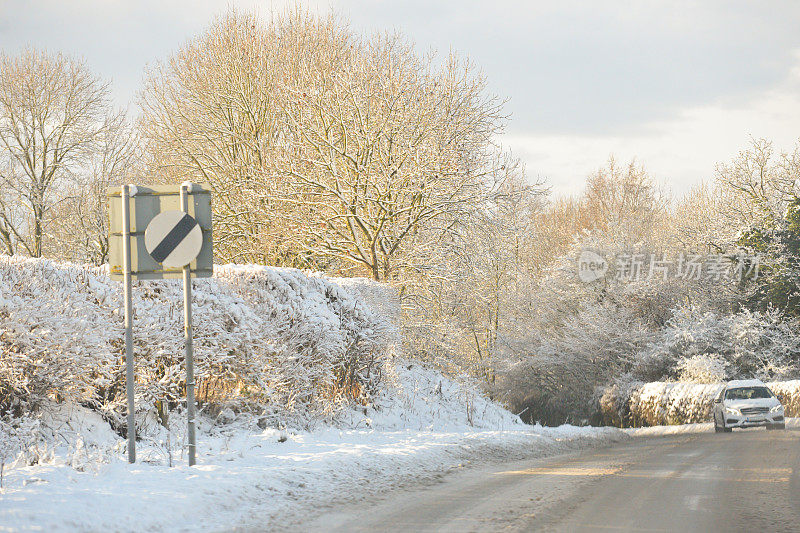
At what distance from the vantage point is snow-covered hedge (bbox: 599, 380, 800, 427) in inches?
1112

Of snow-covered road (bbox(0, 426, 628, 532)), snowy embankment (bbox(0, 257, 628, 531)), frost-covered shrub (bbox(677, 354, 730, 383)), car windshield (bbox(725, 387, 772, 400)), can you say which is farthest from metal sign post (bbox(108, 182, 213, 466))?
frost-covered shrub (bbox(677, 354, 730, 383))

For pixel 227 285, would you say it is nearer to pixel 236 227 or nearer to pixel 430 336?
pixel 430 336

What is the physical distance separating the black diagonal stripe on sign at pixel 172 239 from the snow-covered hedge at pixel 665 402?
24089 millimetres

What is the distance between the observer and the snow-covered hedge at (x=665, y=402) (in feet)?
92.7

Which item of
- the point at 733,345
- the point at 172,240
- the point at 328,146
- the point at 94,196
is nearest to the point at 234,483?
the point at 172,240

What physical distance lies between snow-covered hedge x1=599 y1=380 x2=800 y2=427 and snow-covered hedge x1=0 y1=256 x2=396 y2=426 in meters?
16.5

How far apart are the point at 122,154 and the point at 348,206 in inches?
569

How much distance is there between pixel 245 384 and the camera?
43.1 feet

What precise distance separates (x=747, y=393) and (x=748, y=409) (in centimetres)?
93

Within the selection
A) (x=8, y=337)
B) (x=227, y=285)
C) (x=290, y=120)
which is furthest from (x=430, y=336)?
(x=8, y=337)

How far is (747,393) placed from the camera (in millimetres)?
22812

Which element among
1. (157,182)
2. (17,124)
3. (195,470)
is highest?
(17,124)

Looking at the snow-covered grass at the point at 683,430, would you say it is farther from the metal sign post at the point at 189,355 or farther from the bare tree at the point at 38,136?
the bare tree at the point at 38,136

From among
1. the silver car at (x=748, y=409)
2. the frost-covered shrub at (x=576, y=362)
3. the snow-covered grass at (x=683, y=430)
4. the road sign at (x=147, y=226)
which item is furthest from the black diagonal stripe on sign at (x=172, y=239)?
the frost-covered shrub at (x=576, y=362)
